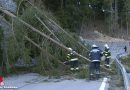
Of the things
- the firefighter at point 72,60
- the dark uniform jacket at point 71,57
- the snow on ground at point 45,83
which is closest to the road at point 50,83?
the snow on ground at point 45,83

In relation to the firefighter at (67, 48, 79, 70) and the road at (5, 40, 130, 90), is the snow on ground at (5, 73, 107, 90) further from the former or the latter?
the firefighter at (67, 48, 79, 70)

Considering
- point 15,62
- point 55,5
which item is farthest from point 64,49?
point 55,5

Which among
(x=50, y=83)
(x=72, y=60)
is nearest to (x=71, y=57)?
(x=72, y=60)

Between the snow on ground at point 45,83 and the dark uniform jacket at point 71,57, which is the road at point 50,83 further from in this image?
the dark uniform jacket at point 71,57

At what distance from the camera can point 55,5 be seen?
57156 millimetres

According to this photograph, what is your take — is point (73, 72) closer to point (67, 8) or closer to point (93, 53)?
point (93, 53)

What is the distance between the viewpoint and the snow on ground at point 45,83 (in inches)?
569

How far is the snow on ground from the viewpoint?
569 inches

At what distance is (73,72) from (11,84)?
155 inches

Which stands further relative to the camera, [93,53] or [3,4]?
[3,4]

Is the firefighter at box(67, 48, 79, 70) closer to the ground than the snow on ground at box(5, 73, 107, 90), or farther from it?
farther from it

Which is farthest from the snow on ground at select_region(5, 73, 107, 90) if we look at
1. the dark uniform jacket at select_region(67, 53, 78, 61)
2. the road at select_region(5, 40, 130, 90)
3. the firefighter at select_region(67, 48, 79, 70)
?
the dark uniform jacket at select_region(67, 53, 78, 61)

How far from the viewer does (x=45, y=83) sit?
16016 millimetres

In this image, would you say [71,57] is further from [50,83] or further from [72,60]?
[50,83]
